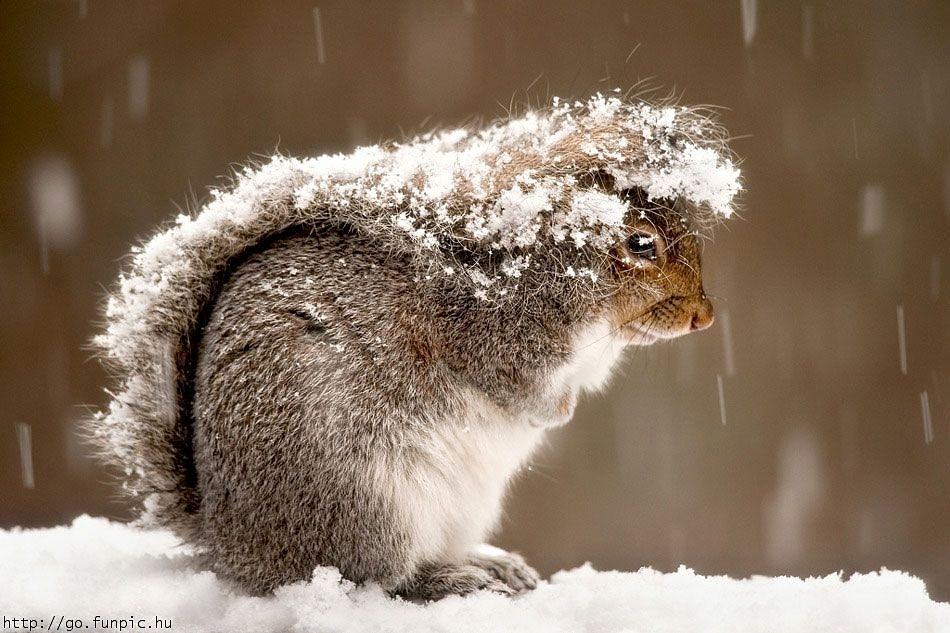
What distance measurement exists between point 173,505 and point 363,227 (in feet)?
2.04

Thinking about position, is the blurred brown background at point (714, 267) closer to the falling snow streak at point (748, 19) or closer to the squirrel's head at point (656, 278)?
the falling snow streak at point (748, 19)

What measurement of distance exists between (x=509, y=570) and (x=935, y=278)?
3001 mm

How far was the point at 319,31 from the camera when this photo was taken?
3.66 metres

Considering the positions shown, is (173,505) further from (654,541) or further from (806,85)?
(806,85)

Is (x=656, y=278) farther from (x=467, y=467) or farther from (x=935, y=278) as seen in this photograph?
(x=935, y=278)

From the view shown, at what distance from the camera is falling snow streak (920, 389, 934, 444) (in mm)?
3945

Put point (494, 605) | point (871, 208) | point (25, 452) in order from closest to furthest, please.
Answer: point (494, 605) → point (25, 452) → point (871, 208)

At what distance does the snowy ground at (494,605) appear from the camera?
1.40m

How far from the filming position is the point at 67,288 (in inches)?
144

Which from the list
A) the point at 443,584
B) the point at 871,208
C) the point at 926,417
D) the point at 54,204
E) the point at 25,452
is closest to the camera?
the point at 443,584

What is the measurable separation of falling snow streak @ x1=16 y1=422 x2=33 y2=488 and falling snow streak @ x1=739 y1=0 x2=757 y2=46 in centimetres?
331

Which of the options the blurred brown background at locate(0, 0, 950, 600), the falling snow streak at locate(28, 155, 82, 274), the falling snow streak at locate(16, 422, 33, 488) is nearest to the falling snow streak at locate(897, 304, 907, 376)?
the blurred brown background at locate(0, 0, 950, 600)

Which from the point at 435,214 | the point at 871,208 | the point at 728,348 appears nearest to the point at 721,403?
the point at 728,348

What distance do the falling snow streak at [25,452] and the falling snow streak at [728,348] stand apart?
111 inches
